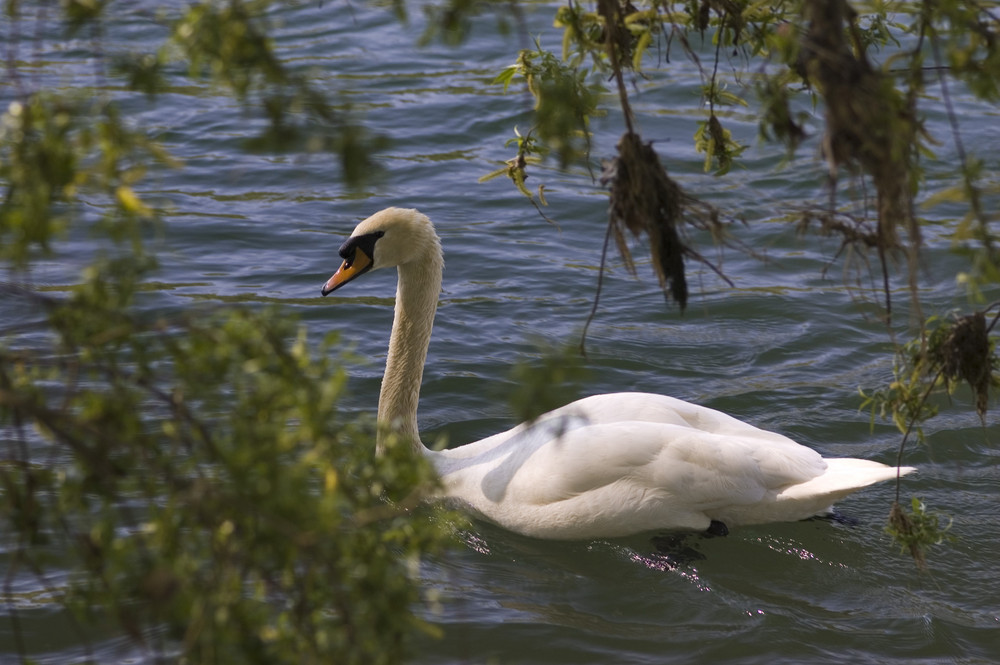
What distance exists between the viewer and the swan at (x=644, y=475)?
5.06m

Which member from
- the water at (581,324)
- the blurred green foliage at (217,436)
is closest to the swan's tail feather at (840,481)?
the water at (581,324)

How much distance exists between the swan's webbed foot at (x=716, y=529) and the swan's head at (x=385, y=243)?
5.74 feet

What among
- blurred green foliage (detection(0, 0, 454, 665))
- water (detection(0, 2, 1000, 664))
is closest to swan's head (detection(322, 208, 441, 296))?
water (detection(0, 2, 1000, 664))

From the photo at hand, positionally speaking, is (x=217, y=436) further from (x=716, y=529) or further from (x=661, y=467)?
(x=716, y=529)

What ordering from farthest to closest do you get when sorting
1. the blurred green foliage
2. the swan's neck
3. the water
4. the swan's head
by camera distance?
the swan's neck → the swan's head → the water → the blurred green foliage

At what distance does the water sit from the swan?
19 centimetres

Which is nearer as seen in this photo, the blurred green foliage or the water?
the blurred green foliage

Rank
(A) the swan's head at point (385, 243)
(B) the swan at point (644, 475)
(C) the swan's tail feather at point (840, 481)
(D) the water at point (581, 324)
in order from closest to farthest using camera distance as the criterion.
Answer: (D) the water at point (581, 324)
(C) the swan's tail feather at point (840, 481)
(B) the swan at point (644, 475)
(A) the swan's head at point (385, 243)

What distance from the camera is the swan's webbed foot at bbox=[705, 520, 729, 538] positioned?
17.1 feet

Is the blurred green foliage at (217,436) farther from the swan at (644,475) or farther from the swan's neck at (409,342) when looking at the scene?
the swan's neck at (409,342)

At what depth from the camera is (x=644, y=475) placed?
16.6 ft

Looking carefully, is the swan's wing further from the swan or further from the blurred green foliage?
the blurred green foliage

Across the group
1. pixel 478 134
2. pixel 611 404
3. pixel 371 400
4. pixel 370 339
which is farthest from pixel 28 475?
pixel 478 134

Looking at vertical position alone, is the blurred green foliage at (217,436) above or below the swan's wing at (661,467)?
above
